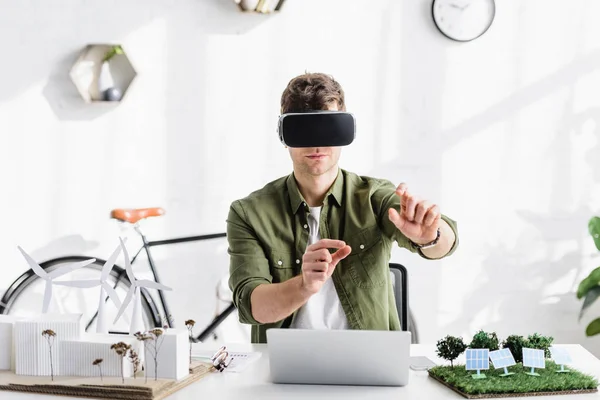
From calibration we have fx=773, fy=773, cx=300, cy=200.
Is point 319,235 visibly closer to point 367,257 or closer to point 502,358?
point 367,257

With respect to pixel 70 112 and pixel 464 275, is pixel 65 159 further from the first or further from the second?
pixel 464 275

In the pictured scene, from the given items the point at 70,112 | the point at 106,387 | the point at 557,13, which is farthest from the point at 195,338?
the point at 557,13

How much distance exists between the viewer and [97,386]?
1643 mm

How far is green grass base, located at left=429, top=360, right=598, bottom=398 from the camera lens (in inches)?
63.8

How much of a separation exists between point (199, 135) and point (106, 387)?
2.11 meters

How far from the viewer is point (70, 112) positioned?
363 centimetres

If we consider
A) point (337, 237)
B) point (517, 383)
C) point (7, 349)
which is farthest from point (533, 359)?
point (7, 349)

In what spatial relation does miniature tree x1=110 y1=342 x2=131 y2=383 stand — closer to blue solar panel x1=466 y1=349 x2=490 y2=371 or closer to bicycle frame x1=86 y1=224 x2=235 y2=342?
blue solar panel x1=466 y1=349 x2=490 y2=371

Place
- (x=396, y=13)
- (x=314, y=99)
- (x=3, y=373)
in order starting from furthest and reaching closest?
(x=396, y=13) < (x=314, y=99) < (x=3, y=373)

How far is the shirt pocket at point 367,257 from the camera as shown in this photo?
216 centimetres

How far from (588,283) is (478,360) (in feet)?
6.44

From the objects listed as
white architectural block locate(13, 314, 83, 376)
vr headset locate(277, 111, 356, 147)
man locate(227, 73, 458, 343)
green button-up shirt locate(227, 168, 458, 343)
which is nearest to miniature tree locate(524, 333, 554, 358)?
man locate(227, 73, 458, 343)

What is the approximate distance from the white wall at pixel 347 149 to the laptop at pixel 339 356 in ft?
6.47

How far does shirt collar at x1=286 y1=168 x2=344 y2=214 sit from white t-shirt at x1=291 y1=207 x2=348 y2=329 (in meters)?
0.23
